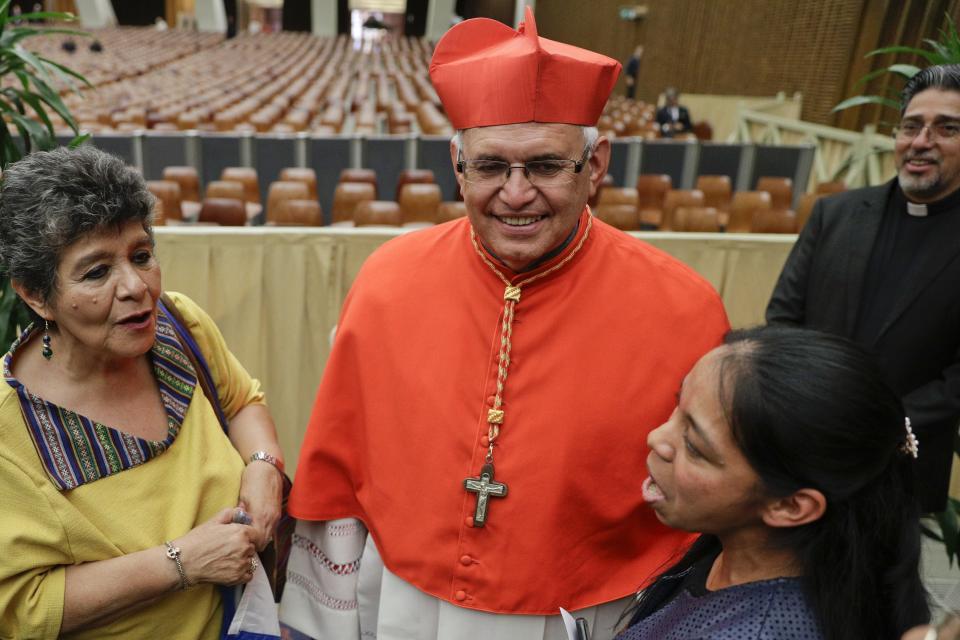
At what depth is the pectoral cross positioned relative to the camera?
129 centimetres

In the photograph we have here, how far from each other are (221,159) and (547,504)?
5.74 meters

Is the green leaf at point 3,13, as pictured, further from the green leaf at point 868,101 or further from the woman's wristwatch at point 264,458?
the green leaf at point 868,101

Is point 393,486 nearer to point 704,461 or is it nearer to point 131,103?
point 704,461

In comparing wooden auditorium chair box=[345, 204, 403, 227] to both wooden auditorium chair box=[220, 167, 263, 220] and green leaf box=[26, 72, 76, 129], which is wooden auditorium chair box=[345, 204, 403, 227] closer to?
wooden auditorium chair box=[220, 167, 263, 220]

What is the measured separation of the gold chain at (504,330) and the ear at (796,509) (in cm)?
54

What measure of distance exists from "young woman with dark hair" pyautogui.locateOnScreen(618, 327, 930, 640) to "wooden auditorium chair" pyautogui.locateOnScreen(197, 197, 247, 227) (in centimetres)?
361

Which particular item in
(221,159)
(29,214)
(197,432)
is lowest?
(221,159)

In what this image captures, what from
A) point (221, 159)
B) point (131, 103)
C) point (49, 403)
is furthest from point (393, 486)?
point (131, 103)

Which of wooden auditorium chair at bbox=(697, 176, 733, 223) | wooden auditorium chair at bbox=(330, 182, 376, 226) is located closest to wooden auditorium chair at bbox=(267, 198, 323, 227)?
wooden auditorium chair at bbox=(330, 182, 376, 226)

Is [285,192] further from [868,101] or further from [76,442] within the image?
[76,442]

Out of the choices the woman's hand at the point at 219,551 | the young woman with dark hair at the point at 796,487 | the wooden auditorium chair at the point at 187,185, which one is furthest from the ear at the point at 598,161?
the wooden auditorium chair at the point at 187,185

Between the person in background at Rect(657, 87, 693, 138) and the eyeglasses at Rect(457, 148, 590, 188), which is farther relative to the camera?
the person in background at Rect(657, 87, 693, 138)

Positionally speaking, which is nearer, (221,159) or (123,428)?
(123,428)

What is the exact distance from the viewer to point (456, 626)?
4.41 ft
